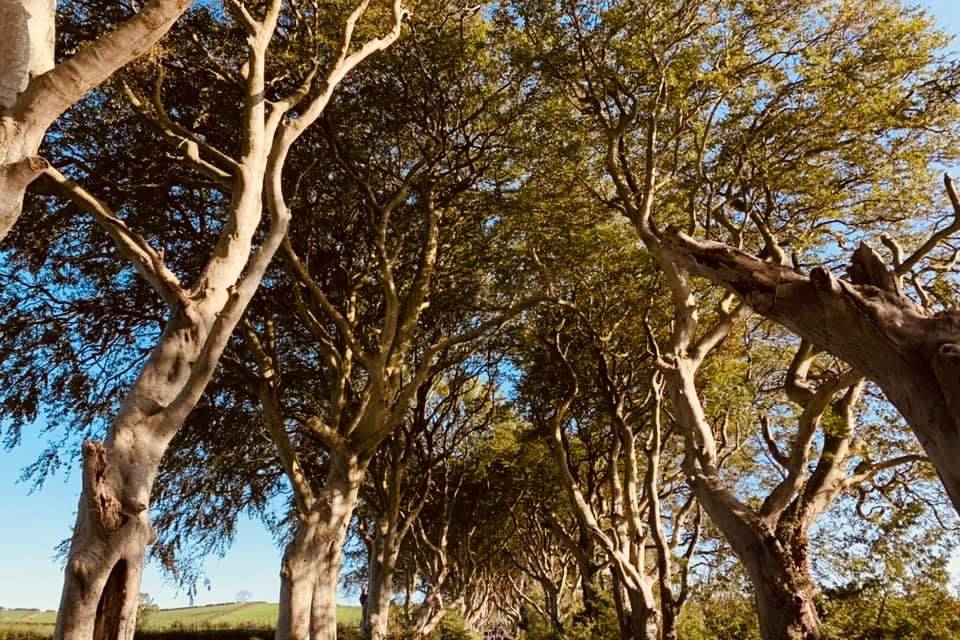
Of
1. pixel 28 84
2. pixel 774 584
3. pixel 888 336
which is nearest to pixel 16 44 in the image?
pixel 28 84

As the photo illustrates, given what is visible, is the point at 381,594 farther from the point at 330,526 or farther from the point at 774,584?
the point at 774,584

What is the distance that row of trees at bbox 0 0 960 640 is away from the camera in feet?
27.7

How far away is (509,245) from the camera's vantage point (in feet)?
50.7

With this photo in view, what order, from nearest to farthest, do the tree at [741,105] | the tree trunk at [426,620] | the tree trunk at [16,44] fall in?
the tree trunk at [16,44], the tree at [741,105], the tree trunk at [426,620]

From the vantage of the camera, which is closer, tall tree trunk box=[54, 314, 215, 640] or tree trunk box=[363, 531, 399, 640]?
tall tree trunk box=[54, 314, 215, 640]

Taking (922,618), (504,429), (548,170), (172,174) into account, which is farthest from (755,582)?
(504,429)

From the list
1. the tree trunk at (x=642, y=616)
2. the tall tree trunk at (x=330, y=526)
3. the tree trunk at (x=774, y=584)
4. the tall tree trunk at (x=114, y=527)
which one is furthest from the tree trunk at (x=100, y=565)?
the tree trunk at (x=642, y=616)

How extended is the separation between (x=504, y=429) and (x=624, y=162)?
15.0m

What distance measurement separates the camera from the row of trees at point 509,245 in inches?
332

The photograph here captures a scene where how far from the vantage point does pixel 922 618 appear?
11.6 meters

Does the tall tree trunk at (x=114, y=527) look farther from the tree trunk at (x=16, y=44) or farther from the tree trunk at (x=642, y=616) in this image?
the tree trunk at (x=642, y=616)

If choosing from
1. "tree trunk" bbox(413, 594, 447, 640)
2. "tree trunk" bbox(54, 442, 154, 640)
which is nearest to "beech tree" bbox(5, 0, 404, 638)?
"tree trunk" bbox(54, 442, 154, 640)

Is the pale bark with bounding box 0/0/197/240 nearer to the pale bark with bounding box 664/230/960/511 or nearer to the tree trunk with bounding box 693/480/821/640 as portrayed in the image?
the pale bark with bounding box 664/230/960/511

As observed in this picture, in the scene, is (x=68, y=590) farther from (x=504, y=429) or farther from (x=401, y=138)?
(x=504, y=429)
